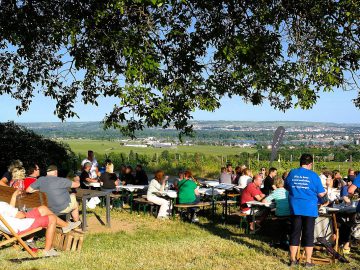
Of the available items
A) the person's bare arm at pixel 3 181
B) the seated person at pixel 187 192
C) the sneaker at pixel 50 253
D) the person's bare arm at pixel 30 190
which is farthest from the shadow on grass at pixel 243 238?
the person's bare arm at pixel 3 181

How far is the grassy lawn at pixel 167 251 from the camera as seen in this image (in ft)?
20.6

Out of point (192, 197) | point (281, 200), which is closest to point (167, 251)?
point (281, 200)

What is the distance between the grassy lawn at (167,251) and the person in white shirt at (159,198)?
100 centimetres

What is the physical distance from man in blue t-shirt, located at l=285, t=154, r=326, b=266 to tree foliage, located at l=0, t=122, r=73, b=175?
11826 mm

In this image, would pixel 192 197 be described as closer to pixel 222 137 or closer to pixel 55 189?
pixel 55 189

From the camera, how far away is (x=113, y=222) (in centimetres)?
998

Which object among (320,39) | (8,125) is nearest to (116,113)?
(320,39)

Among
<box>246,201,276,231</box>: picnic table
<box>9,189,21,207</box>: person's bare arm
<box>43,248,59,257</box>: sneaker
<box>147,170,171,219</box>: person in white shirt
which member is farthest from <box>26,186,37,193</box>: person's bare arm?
<box>246,201,276,231</box>: picnic table

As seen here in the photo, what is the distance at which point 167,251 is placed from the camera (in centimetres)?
714

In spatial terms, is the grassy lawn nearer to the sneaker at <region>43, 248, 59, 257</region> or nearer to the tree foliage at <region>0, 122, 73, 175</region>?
the sneaker at <region>43, 248, 59, 257</region>

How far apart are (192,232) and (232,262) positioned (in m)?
2.38

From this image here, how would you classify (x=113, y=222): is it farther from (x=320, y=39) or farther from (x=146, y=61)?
(x=320, y=39)

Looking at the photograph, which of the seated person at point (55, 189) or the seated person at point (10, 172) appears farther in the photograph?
the seated person at point (10, 172)

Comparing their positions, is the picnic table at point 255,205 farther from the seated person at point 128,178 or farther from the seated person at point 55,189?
the seated person at point 128,178
